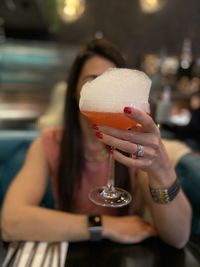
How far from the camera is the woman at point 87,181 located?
0.85m

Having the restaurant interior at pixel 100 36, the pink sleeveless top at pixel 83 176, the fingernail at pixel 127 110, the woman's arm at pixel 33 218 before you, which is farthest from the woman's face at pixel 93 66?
the restaurant interior at pixel 100 36

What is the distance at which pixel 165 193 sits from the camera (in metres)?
0.98

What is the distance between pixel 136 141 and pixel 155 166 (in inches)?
6.4

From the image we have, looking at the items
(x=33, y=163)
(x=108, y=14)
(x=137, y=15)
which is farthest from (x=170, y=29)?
(x=33, y=163)

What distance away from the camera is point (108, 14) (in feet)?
21.1

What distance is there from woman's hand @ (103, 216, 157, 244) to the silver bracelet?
12 cm

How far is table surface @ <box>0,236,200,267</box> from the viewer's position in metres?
0.91

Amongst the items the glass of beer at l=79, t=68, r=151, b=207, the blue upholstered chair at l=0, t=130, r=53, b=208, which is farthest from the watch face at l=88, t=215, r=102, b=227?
the blue upholstered chair at l=0, t=130, r=53, b=208

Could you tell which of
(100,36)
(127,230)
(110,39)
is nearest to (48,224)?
(127,230)

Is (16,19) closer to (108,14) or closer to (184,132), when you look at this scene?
(108,14)

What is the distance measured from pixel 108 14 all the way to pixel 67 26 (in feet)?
2.48

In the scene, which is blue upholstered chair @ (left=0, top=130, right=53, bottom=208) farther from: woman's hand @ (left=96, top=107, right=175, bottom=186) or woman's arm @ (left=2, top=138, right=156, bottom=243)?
woman's hand @ (left=96, top=107, right=175, bottom=186)

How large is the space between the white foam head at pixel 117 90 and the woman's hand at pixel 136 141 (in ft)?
0.11

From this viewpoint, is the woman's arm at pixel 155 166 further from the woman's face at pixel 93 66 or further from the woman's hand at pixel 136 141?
the woman's face at pixel 93 66
